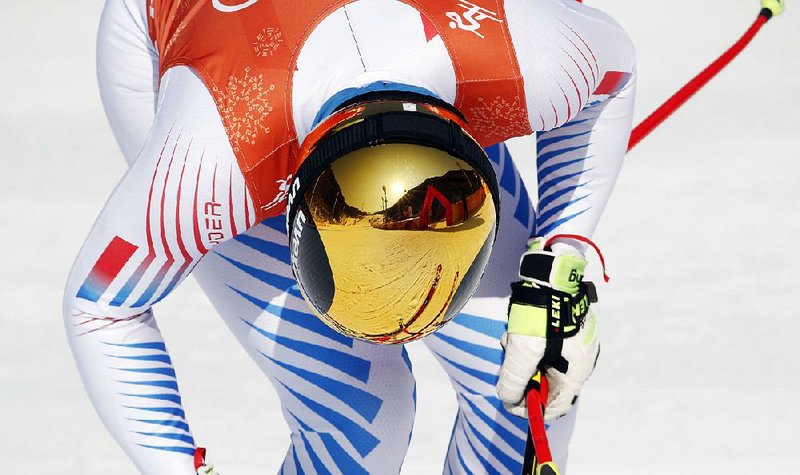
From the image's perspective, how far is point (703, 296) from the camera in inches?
151

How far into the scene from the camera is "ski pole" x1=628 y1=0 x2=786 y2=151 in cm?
298

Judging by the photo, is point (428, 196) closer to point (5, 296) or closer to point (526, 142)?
point (5, 296)

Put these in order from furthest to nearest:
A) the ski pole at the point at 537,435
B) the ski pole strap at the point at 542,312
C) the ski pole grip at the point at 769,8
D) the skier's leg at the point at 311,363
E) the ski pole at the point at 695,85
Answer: the ski pole grip at the point at 769,8 < the ski pole at the point at 695,85 < the skier's leg at the point at 311,363 < the ski pole strap at the point at 542,312 < the ski pole at the point at 537,435

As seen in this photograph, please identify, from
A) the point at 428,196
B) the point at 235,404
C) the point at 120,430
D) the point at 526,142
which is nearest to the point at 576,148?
the point at 428,196

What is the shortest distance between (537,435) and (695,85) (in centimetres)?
87

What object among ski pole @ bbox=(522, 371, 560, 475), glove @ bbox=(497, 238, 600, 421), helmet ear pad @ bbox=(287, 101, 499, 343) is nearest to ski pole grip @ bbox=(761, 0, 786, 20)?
glove @ bbox=(497, 238, 600, 421)

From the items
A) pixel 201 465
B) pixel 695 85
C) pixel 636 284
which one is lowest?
pixel 201 465

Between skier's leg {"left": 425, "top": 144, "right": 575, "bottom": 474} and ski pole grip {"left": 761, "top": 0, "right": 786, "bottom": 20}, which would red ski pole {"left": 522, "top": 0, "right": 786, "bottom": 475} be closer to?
ski pole grip {"left": 761, "top": 0, "right": 786, "bottom": 20}

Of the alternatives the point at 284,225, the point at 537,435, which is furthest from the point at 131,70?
the point at 537,435

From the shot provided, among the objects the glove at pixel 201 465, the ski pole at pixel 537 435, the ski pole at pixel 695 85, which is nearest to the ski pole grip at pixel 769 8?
the ski pole at pixel 695 85

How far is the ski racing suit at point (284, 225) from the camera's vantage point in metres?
2.30

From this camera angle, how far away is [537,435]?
8.32ft

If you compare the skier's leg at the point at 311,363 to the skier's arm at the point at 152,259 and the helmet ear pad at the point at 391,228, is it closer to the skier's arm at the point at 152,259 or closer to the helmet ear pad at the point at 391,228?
the skier's arm at the point at 152,259

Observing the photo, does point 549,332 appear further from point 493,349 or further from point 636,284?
point 636,284
